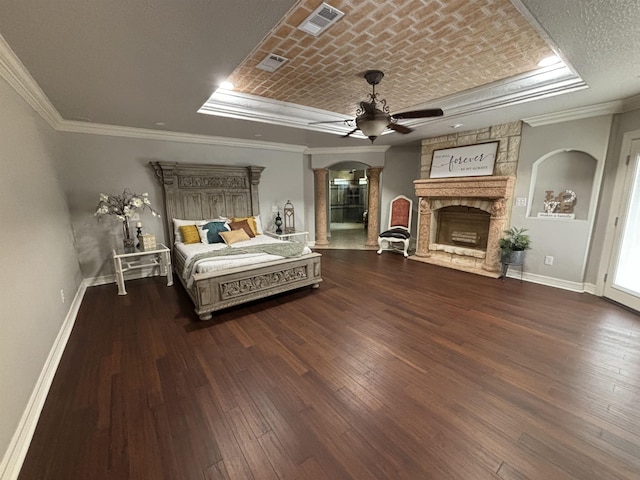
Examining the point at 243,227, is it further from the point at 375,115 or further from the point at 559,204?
the point at 559,204

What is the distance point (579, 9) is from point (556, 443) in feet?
8.74

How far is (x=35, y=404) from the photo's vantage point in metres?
1.72

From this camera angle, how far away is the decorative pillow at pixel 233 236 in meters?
4.22

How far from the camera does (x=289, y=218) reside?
20.7 ft

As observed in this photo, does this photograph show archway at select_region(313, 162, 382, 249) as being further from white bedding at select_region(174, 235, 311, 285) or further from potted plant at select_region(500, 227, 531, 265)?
white bedding at select_region(174, 235, 311, 285)

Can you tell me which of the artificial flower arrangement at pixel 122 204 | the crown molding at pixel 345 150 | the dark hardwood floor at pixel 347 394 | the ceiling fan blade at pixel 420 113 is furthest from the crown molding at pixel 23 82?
the crown molding at pixel 345 150

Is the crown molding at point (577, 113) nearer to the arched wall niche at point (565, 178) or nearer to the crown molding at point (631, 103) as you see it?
the crown molding at point (631, 103)

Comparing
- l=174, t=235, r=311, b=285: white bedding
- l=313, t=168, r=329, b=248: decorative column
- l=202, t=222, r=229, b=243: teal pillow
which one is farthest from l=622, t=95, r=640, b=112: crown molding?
l=202, t=222, r=229, b=243: teal pillow

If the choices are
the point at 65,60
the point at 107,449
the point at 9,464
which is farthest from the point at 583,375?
the point at 65,60

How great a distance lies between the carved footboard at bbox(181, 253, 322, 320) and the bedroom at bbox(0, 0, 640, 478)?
4.10 feet

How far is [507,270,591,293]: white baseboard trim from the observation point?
3746mm

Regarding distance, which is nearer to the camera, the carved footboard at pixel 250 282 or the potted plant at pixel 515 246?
the carved footboard at pixel 250 282

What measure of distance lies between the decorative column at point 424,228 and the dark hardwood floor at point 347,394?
96.3 inches

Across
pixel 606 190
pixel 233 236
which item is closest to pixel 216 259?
pixel 233 236
